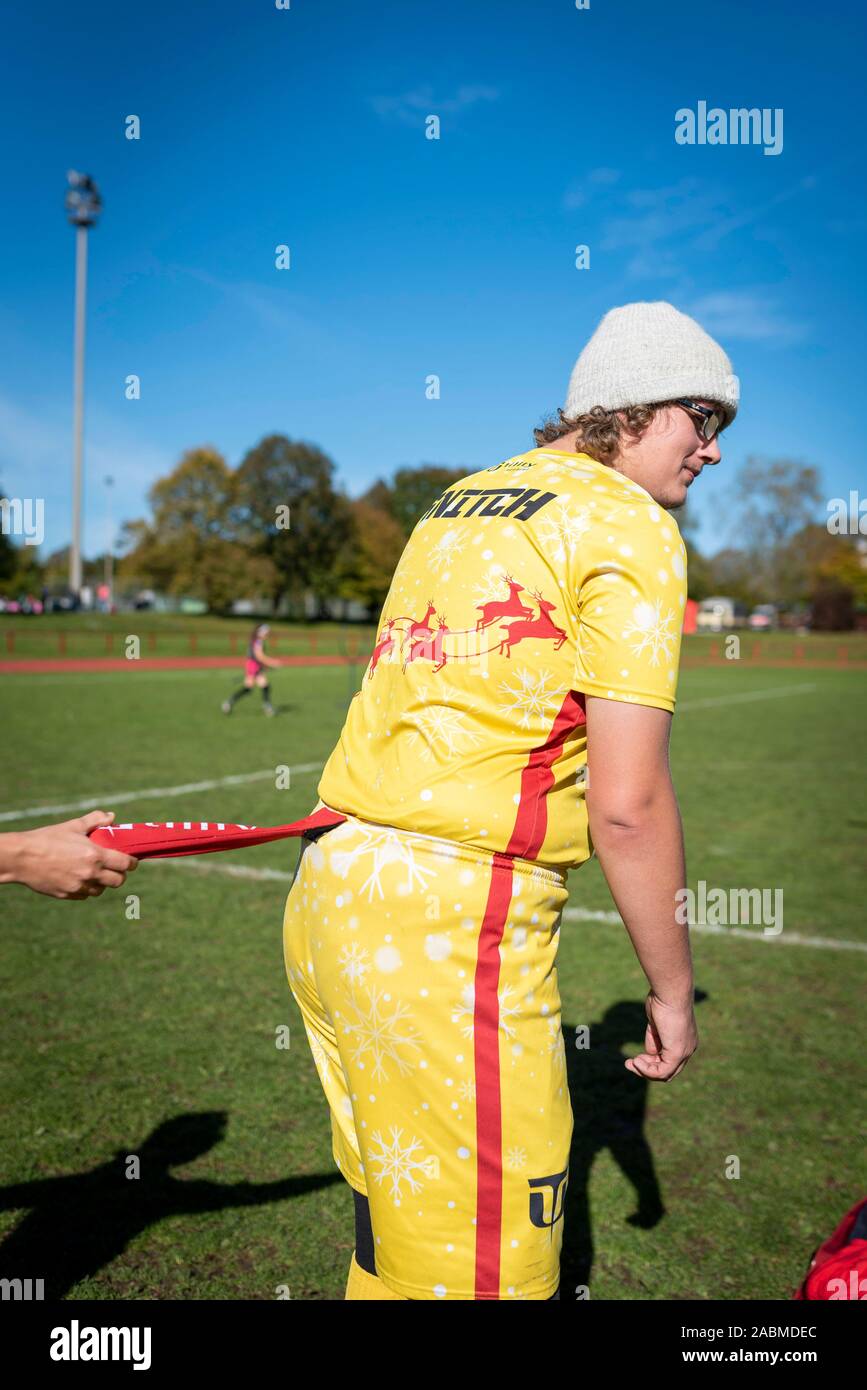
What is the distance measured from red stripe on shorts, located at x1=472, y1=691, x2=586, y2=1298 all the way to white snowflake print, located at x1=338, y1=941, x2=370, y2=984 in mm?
209

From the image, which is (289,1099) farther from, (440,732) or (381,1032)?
(440,732)

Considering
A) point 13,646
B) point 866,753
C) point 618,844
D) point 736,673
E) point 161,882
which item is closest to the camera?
point 618,844

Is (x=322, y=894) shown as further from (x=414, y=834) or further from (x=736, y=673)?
(x=736, y=673)

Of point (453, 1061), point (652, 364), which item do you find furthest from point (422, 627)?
point (453, 1061)

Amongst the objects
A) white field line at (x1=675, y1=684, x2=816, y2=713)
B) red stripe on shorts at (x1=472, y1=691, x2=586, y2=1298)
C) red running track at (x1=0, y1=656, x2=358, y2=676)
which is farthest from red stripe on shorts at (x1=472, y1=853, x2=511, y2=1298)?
red running track at (x1=0, y1=656, x2=358, y2=676)

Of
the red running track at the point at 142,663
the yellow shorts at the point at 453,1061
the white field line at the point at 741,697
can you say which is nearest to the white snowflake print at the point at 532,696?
the yellow shorts at the point at 453,1061

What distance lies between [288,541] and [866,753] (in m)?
67.3

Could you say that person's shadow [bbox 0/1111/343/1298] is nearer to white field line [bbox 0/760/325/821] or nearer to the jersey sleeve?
the jersey sleeve

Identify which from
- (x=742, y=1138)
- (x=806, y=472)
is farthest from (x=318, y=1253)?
(x=806, y=472)

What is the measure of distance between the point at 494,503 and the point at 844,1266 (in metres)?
2.10

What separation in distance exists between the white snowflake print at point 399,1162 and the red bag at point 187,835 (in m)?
0.57

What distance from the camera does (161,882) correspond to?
7.29 m

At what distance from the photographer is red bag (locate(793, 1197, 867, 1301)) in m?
2.43

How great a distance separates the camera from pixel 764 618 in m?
79.8
